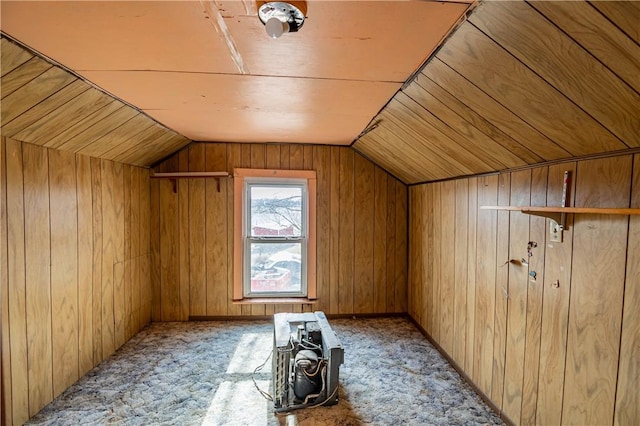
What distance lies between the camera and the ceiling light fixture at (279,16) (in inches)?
41.8

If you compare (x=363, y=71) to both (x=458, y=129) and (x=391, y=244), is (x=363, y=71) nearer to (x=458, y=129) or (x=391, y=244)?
(x=458, y=129)

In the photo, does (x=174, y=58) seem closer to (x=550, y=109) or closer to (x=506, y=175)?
(x=550, y=109)

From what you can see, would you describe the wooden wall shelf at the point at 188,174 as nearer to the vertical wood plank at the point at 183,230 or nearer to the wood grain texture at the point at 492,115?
the vertical wood plank at the point at 183,230

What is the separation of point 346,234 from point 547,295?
7.86 ft

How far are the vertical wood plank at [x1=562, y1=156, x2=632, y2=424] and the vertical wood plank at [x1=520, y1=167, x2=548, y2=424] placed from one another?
0.23 metres

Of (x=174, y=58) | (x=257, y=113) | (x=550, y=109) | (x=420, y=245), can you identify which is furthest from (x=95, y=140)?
(x=420, y=245)

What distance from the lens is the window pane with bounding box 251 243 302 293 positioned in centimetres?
394

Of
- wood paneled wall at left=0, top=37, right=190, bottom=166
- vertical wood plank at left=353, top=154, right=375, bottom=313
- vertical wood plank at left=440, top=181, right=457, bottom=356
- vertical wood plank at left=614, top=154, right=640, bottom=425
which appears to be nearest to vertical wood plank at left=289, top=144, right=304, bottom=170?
vertical wood plank at left=353, top=154, right=375, bottom=313

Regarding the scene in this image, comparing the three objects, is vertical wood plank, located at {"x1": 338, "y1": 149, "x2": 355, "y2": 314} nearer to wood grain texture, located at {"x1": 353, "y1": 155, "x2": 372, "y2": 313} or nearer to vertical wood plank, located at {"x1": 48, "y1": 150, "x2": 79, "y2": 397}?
wood grain texture, located at {"x1": 353, "y1": 155, "x2": 372, "y2": 313}

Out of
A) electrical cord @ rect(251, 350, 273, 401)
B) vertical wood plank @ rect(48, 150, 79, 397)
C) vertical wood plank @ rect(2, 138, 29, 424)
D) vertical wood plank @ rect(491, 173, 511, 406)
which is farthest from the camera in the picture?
electrical cord @ rect(251, 350, 273, 401)

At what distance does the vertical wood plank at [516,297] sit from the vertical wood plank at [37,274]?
3.11 meters

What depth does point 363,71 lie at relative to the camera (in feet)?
5.29

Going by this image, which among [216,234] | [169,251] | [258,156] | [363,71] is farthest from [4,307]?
[258,156]

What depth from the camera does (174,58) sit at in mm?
1479
